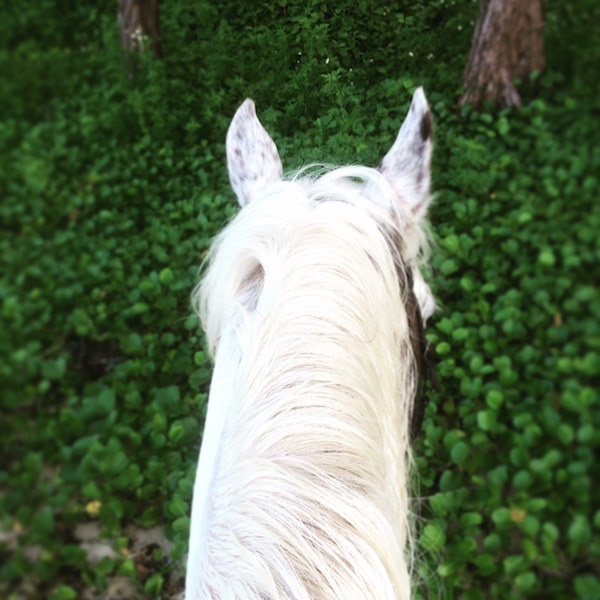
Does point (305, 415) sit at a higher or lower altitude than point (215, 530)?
higher

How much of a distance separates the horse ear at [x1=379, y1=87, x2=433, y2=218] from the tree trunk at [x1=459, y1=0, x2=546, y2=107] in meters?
0.57

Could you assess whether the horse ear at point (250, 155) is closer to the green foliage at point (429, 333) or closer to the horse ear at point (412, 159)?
the green foliage at point (429, 333)

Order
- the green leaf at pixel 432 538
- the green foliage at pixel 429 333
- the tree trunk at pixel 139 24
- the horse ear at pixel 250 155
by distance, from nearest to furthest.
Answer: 1. the horse ear at pixel 250 155
2. the green foliage at pixel 429 333
3. the green leaf at pixel 432 538
4. the tree trunk at pixel 139 24

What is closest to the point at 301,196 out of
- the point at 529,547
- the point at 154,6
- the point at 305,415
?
the point at 305,415

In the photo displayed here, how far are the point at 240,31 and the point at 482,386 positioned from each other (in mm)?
983

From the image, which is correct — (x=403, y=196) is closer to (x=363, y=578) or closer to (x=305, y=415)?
(x=305, y=415)

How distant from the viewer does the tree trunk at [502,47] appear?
4.12 ft

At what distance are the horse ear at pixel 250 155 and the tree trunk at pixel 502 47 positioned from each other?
701mm

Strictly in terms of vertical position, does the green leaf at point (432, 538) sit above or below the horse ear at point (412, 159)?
below

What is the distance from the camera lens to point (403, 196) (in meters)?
0.77

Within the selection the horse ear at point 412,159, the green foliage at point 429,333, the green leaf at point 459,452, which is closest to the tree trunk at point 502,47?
the green foliage at point 429,333

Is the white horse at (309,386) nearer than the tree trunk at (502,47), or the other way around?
the white horse at (309,386)

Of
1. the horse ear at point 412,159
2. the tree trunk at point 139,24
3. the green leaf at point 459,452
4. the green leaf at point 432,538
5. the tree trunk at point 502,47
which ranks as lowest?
the green leaf at point 432,538

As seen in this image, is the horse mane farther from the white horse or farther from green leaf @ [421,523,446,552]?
green leaf @ [421,523,446,552]
